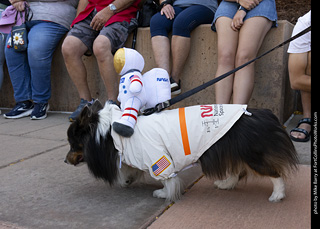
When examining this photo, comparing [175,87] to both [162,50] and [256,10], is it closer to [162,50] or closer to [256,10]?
[162,50]

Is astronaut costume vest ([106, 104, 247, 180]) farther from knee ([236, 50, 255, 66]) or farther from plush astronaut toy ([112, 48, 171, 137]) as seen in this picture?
knee ([236, 50, 255, 66])

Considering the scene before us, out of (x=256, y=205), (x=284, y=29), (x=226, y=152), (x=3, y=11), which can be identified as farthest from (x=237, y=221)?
(x=3, y=11)

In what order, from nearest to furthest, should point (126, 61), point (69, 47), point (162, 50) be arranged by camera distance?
1. point (126, 61)
2. point (162, 50)
3. point (69, 47)

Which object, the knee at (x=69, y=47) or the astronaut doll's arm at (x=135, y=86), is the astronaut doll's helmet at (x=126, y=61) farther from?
the knee at (x=69, y=47)

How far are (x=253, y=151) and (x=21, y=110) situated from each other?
4000mm

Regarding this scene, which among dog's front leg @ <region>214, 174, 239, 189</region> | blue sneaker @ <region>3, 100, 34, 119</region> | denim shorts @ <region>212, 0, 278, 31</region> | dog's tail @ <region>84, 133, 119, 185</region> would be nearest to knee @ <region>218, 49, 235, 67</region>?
denim shorts @ <region>212, 0, 278, 31</region>

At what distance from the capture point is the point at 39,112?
4.94 metres

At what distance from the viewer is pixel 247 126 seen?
A: 7.09ft

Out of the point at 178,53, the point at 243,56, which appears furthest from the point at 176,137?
the point at 178,53

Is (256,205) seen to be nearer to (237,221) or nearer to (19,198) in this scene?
(237,221)

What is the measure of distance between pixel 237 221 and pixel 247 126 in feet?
1.90

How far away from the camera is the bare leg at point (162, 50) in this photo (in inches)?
159

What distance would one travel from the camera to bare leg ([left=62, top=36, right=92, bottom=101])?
177 inches

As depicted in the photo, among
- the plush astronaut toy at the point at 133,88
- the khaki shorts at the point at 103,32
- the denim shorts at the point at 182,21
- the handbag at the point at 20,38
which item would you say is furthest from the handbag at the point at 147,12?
the plush astronaut toy at the point at 133,88
